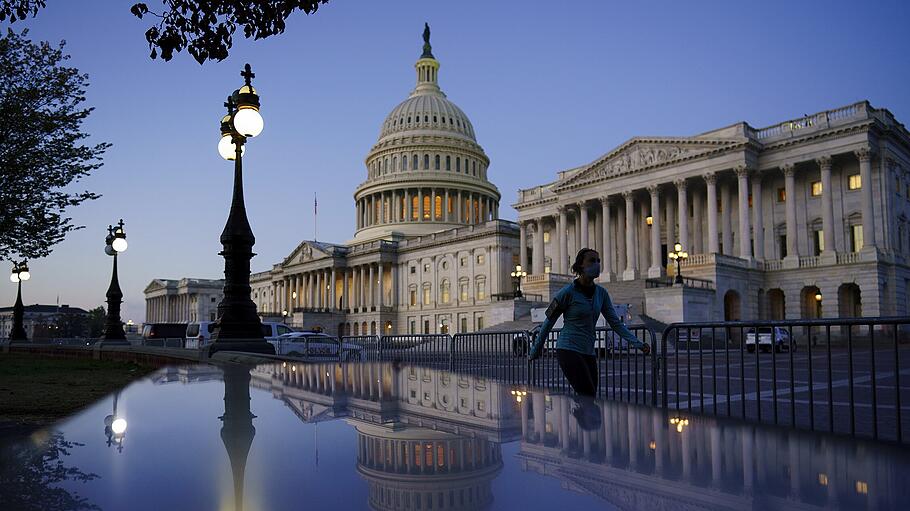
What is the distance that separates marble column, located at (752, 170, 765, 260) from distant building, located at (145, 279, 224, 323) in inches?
4333

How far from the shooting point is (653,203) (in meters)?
57.5

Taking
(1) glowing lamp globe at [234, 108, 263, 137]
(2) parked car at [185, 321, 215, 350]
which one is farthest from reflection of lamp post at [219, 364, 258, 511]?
(2) parked car at [185, 321, 215, 350]

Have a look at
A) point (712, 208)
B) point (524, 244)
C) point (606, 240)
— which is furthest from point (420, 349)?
point (524, 244)

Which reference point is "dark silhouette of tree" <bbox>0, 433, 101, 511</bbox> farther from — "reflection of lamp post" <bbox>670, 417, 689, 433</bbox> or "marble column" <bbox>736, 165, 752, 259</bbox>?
"marble column" <bbox>736, 165, 752, 259</bbox>

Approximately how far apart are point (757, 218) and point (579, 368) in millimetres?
50650

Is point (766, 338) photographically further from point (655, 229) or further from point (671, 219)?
point (671, 219)

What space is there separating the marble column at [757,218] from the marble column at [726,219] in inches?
82.8

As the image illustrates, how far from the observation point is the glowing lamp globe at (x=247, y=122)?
14.4m

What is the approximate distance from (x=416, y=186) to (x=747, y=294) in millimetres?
64830

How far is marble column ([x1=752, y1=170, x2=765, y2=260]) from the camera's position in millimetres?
53844

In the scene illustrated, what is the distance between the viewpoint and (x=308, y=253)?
108 meters

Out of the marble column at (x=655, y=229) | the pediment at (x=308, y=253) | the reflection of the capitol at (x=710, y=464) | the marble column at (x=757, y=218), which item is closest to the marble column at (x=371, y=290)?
the pediment at (x=308, y=253)

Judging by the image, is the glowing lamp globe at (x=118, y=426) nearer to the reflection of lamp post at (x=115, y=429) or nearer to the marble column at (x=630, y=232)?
the reflection of lamp post at (x=115, y=429)

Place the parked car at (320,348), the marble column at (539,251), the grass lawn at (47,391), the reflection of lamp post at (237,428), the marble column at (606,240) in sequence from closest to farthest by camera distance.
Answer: the reflection of lamp post at (237,428), the grass lawn at (47,391), the parked car at (320,348), the marble column at (606,240), the marble column at (539,251)
